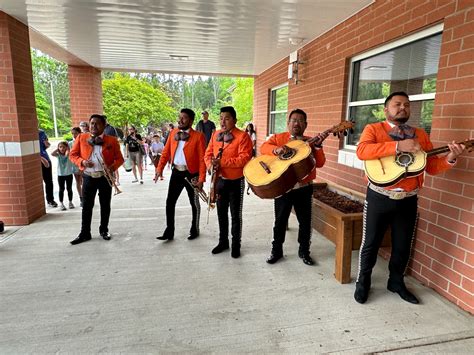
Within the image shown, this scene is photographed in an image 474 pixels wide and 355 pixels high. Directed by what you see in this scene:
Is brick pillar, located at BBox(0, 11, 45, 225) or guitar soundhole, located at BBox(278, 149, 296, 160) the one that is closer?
guitar soundhole, located at BBox(278, 149, 296, 160)

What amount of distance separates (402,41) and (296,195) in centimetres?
201

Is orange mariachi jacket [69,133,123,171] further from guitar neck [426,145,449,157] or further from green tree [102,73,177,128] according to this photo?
green tree [102,73,177,128]

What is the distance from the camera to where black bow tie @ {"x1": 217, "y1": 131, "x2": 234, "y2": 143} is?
327 cm

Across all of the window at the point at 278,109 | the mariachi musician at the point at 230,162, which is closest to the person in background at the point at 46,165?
the mariachi musician at the point at 230,162

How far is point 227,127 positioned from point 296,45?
3138 mm

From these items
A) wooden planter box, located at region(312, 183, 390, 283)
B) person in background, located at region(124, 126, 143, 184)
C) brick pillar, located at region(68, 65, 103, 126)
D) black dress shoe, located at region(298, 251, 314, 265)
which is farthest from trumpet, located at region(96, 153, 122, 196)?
brick pillar, located at region(68, 65, 103, 126)

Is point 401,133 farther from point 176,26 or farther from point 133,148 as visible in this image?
point 133,148

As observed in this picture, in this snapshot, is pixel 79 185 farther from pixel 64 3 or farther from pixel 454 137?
pixel 454 137

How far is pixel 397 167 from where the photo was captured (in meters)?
2.26

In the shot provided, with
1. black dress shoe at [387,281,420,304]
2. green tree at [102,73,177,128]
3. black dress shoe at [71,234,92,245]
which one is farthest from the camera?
green tree at [102,73,177,128]

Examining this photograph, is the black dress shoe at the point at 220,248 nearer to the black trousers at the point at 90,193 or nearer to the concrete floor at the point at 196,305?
the concrete floor at the point at 196,305

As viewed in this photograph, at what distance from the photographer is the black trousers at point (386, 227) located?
2406mm

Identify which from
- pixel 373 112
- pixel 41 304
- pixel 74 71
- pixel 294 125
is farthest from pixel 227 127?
pixel 74 71

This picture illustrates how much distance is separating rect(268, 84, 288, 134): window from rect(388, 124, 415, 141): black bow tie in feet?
15.4
